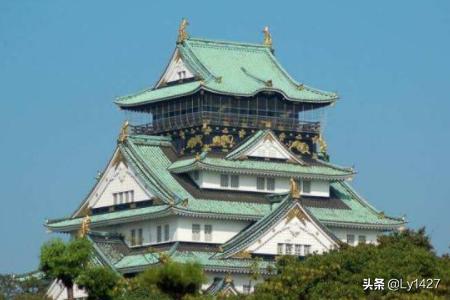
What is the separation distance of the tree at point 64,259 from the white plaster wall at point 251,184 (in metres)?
20.7

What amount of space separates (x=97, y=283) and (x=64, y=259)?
2188 mm

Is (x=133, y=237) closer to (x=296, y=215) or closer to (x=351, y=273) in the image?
(x=296, y=215)

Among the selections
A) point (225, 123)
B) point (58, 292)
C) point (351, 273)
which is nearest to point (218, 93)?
point (225, 123)

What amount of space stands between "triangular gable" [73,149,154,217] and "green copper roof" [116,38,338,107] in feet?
15.9

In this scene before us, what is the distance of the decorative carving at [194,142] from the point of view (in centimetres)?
11400

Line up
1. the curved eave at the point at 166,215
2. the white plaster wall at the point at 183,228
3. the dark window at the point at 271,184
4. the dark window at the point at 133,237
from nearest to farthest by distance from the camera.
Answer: the curved eave at the point at 166,215 → the white plaster wall at the point at 183,228 → the dark window at the point at 133,237 → the dark window at the point at 271,184

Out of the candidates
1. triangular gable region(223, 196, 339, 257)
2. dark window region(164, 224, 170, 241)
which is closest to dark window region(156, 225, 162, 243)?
dark window region(164, 224, 170, 241)

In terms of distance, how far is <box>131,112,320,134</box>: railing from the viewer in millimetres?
114438

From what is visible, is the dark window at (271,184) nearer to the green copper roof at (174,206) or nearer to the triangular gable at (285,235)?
the green copper roof at (174,206)

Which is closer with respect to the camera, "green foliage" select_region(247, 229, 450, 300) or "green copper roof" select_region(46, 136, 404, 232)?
"green foliage" select_region(247, 229, 450, 300)

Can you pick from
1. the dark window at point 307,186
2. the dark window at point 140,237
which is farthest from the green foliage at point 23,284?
the dark window at point 307,186

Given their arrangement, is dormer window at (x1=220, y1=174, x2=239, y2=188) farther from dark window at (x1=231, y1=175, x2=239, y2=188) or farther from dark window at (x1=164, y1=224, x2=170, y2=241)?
dark window at (x1=164, y1=224, x2=170, y2=241)

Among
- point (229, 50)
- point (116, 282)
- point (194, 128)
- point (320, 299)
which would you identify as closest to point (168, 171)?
point (194, 128)

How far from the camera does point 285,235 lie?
364 feet
